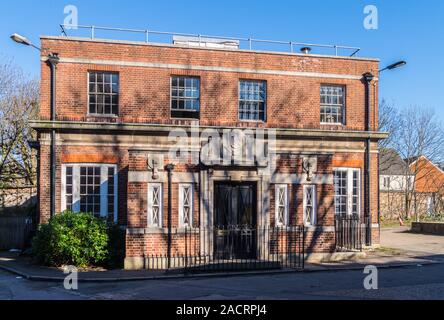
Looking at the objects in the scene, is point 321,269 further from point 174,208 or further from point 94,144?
point 94,144

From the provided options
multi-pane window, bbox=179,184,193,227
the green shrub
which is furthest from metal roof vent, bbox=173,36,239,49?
the green shrub

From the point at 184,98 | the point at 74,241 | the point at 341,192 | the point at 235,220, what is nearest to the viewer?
the point at 74,241

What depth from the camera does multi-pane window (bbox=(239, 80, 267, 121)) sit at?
63.8ft

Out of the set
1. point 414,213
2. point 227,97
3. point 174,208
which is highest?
point 227,97

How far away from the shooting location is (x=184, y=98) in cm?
1895

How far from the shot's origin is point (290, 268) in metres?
14.9

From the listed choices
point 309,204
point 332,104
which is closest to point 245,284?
point 309,204

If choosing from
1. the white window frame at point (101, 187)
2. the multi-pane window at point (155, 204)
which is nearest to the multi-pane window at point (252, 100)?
the multi-pane window at point (155, 204)

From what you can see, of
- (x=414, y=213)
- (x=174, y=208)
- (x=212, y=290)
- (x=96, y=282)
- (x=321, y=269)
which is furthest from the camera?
(x=414, y=213)

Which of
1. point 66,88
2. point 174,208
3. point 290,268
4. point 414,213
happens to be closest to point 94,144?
point 66,88

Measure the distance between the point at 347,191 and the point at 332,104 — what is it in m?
3.72

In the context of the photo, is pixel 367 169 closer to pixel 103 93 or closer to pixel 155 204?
pixel 155 204

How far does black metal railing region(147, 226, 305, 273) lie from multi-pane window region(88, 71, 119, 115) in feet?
19.4
